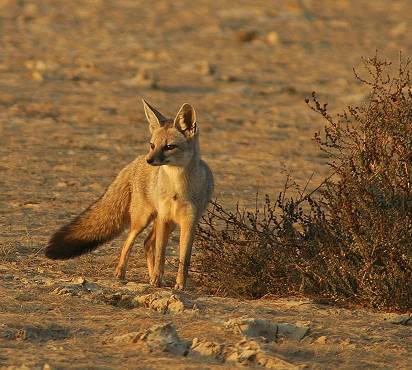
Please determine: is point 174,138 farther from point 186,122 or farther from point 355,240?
point 355,240

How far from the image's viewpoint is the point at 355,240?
626 centimetres

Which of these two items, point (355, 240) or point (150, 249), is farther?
point (150, 249)

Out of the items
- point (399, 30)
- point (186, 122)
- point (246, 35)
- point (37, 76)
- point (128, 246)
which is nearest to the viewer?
point (186, 122)

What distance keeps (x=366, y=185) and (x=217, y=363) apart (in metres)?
1.70

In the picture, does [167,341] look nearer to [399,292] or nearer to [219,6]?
[399,292]

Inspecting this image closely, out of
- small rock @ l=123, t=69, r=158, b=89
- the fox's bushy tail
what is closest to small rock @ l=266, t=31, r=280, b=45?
small rock @ l=123, t=69, r=158, b=89

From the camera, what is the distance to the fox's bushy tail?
7.12 m

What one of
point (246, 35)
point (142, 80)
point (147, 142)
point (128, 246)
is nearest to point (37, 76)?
point (142, 80)

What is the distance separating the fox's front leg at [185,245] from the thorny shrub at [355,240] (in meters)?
0.12

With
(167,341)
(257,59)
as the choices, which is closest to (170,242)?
(167,341)

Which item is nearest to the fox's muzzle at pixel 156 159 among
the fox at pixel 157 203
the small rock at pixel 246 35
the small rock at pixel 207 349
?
the fox at pixel 157 203

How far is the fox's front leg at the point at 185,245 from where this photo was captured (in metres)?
6.91

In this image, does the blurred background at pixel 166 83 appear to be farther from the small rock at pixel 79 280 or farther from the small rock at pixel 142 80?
the small rock at pixel 79 280

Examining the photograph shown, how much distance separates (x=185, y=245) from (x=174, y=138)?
0.65 metres
